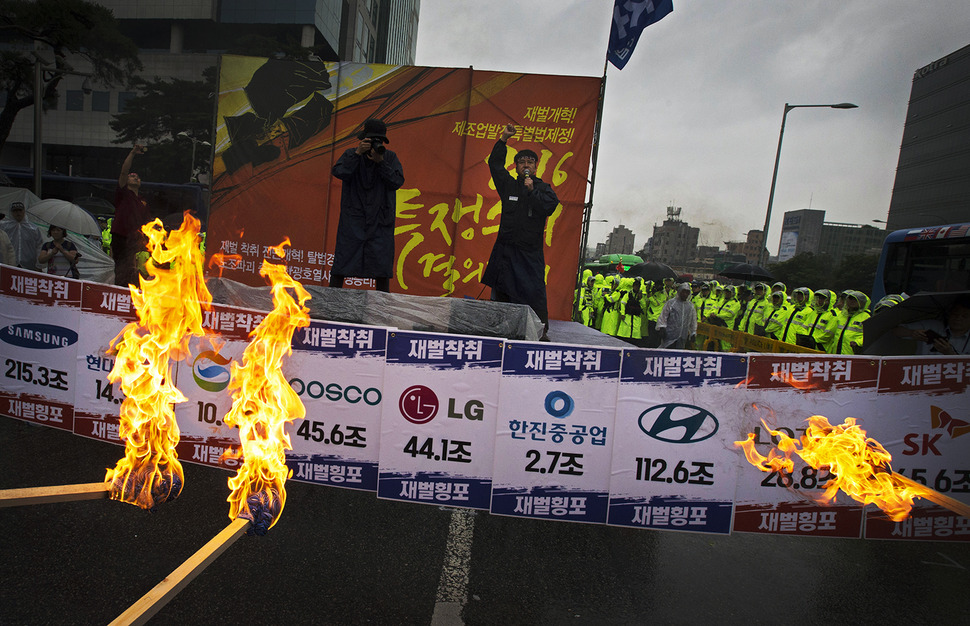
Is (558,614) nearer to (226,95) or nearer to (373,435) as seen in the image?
(373,435)

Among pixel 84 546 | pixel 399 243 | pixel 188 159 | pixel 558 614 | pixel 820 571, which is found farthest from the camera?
pixel 188 159

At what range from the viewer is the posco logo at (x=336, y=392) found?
3.85m

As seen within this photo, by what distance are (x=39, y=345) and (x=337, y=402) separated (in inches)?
105

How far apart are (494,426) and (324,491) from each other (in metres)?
1.58

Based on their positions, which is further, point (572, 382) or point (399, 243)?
point (399, 243)

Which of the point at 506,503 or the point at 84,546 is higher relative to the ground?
the point at 506,503

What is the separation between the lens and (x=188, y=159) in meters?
35.1

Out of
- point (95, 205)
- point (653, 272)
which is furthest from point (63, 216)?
point (95, 205)

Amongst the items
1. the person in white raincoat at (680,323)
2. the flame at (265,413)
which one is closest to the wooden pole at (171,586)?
the flame at (265,413)

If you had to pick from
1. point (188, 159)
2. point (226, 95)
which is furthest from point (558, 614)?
point (188, 159)

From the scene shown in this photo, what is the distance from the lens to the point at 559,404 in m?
3.72

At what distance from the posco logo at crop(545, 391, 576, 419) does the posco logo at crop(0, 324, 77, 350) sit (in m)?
3.77

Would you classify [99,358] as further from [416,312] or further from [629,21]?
[629,21]

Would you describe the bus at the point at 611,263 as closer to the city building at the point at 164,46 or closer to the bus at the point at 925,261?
the bus at the point at 925,261
